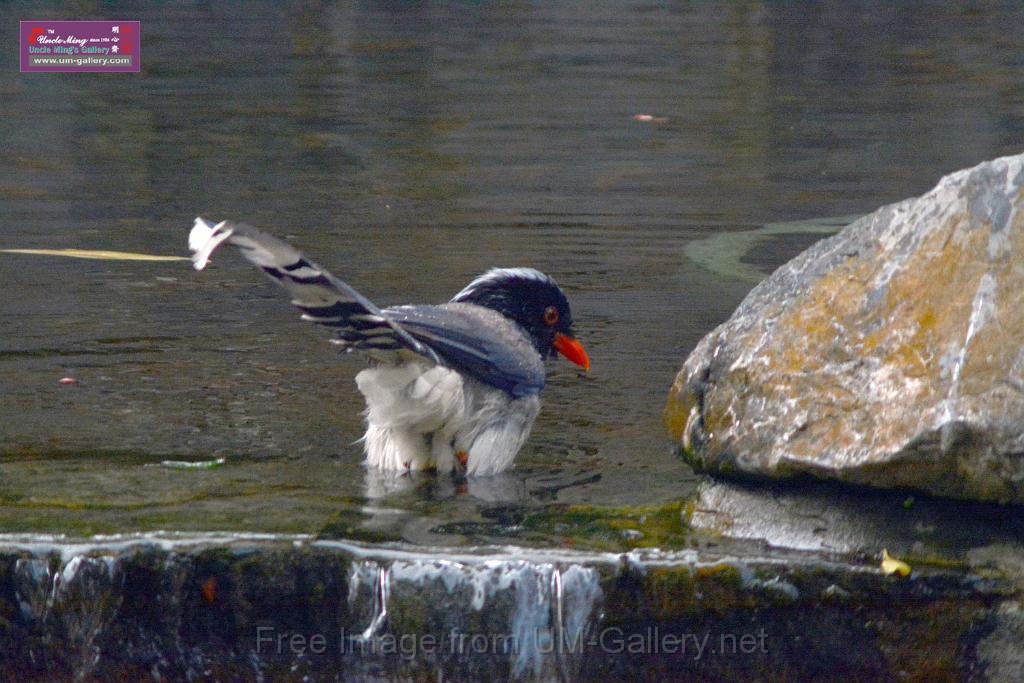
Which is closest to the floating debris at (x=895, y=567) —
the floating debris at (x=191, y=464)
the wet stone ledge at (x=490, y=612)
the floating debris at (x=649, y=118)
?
the wet stone ledge at (x=490, y=612)

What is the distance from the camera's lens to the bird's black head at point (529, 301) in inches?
220

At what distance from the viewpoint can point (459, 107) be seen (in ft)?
49.1

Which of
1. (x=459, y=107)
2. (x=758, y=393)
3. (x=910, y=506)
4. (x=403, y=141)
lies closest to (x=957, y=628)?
(x=910, y=506)

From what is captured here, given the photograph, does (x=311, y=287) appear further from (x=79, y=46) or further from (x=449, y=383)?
(x=79, y=46)

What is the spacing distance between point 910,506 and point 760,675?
608mm

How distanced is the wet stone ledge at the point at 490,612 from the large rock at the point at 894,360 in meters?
0.28

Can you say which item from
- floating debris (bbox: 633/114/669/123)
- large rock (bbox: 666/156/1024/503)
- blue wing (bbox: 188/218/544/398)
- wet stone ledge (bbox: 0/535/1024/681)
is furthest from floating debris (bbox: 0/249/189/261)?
floating debris (bbox: 633/114/669/123)

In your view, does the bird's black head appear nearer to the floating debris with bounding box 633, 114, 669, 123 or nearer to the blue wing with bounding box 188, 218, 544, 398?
the blue wing with bounding box 188, 218, 544, 398

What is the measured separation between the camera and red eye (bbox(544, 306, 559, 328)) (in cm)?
568

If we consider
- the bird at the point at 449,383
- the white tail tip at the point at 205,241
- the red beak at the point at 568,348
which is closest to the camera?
the white tail tip at the point at 205,241

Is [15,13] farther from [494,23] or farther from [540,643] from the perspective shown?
[540,643]

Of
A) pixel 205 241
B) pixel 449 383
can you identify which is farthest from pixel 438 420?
pixel 205 241

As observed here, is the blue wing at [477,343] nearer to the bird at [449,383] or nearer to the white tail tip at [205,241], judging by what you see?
the bird at [449,383]

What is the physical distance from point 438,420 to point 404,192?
240 inches
